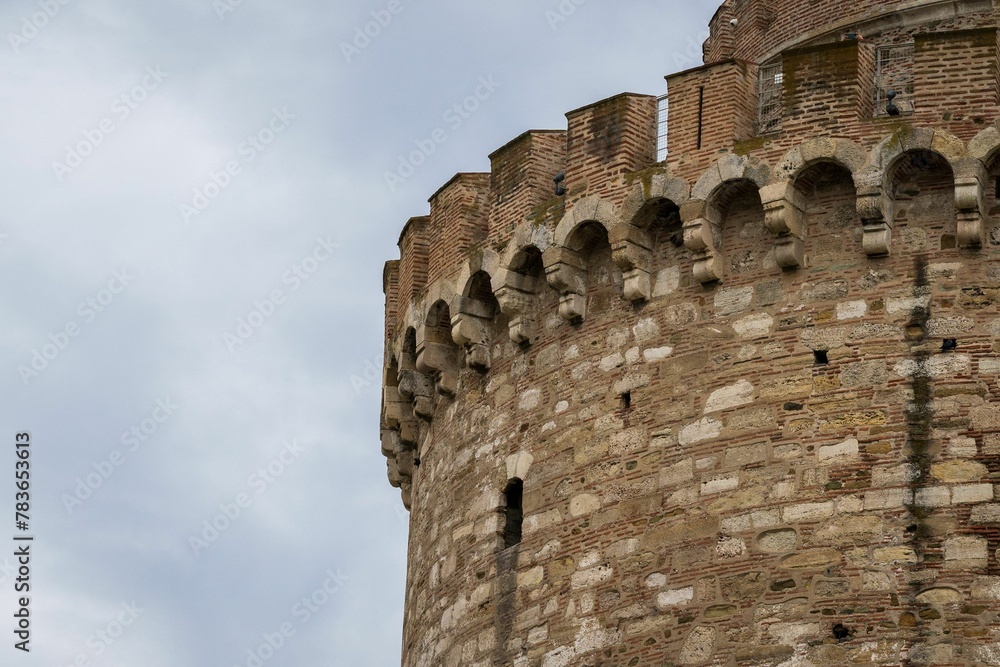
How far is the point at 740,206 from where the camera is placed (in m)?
16.7

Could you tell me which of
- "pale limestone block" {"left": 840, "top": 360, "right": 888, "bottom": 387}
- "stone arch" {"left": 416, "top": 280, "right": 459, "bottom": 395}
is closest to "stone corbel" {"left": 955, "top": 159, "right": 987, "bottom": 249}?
"pale limestone block" {"left": 840, "top": 360, "right": 888, "bottom": 387}

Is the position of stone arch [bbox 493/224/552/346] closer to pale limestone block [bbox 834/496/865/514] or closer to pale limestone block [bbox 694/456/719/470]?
pale limestone block [bbox 694/456/719/470]

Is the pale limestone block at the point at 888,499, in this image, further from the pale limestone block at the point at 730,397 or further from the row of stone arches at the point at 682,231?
the row of stone arches at the point at 682,231

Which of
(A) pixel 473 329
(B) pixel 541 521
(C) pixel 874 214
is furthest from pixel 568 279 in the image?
(C) pixel 874 214

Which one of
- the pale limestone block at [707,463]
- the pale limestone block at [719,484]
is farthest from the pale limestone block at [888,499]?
the pale limestone block at [707,463]

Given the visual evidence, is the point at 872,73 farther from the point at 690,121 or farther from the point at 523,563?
the point at 523,563

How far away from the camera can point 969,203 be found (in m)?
15.8

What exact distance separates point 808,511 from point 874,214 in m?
2.13

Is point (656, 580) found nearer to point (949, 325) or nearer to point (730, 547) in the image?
point (730, 547)

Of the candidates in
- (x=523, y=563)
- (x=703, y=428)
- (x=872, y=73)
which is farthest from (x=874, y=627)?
(x=872, y=73)

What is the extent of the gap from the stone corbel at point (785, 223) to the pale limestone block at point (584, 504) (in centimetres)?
212

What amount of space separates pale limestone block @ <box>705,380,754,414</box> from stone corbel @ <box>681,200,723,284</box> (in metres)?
0.88

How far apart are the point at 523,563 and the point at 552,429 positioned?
1024mm

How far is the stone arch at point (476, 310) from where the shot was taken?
1820 cm
